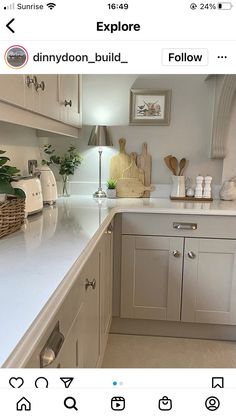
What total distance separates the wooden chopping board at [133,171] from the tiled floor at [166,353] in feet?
3.27

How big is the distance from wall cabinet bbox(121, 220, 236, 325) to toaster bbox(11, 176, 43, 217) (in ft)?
1.77

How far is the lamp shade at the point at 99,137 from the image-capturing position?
2066 millimetres

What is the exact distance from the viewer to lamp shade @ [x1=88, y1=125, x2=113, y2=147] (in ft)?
6.78

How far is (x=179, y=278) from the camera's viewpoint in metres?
1.76

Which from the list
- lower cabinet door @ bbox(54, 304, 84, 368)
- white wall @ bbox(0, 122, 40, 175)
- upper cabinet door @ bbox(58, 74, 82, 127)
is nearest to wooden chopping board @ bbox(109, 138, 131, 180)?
upper cabinet door @ bbox(58, 74, 82, 127)

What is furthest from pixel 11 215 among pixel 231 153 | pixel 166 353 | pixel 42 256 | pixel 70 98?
pixel 231 153

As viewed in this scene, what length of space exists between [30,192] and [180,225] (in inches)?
31.0
